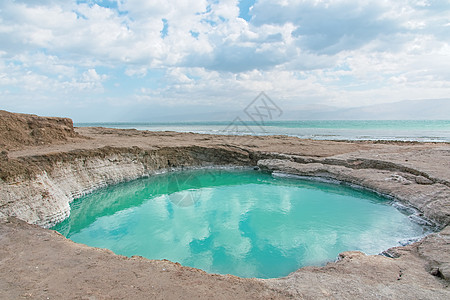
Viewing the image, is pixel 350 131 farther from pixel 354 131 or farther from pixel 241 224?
pixel 241 224

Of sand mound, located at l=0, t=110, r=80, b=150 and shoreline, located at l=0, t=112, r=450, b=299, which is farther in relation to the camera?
sand mound, located at l=0, t=110, r=80, b=150

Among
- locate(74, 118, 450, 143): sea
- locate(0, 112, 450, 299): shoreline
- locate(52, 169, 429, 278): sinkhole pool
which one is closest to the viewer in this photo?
locate(0, 112, 450, 299): shoreline

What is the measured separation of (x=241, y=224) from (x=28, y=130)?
39.5 feet

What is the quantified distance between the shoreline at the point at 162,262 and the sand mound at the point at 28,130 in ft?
1.72

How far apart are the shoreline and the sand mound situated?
1.72 ft

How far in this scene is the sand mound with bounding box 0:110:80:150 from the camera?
11.8 metres

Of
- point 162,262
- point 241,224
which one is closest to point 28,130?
point 241,224

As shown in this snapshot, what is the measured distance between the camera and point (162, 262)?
4.93m


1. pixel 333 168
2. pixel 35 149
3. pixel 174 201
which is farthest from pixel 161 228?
pixel 333 168

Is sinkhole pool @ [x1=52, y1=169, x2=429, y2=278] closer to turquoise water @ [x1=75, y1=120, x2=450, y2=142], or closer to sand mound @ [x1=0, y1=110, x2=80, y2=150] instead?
sand mound @ [x1=0, y1=110, x2=80, y2=150]

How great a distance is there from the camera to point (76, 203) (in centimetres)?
1086

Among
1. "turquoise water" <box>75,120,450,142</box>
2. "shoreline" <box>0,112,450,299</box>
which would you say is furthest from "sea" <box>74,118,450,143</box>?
"shoreline" <box>0,112,450,299</box>

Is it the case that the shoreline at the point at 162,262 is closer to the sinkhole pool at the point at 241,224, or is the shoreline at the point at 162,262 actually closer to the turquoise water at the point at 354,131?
the sinkhole pool at the point at 241,224

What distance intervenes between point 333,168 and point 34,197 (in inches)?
522
